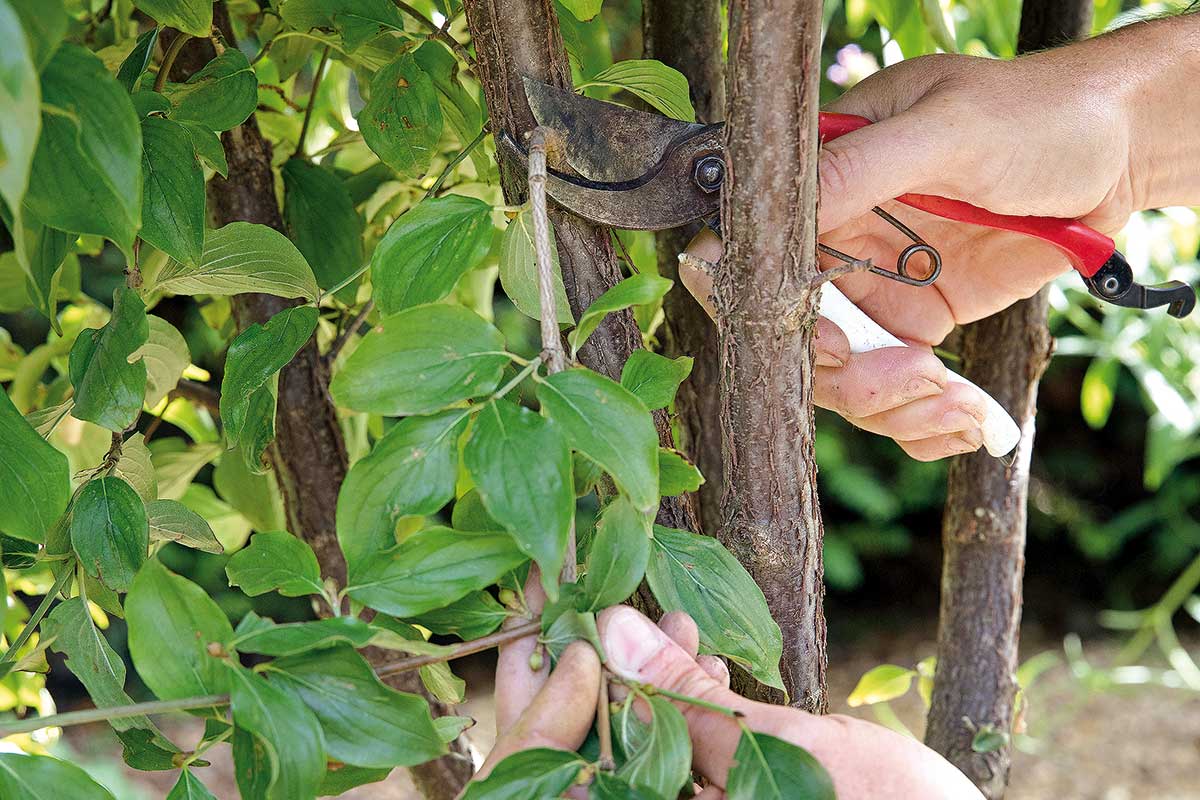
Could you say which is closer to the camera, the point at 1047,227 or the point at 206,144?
the point at 206,144

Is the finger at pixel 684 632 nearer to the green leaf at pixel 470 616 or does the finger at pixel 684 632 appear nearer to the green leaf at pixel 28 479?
the green leaf at pixel 470 616

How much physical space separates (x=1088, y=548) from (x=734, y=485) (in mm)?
1977

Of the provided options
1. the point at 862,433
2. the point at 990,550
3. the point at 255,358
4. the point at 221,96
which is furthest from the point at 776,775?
the point at 862,433

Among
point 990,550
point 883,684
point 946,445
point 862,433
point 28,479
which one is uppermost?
point 28,479

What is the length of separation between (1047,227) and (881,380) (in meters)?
0.16

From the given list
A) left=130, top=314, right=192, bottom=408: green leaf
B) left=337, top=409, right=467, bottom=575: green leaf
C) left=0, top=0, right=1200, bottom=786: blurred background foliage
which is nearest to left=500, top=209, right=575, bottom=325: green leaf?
left=0, top=0, right=1200, bottom=786: blurred background foliage

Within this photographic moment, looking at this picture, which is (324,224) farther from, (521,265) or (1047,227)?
(1047,227)

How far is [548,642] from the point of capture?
15.1 inches

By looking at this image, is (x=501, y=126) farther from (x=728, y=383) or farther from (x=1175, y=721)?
(x=1175, y=721)

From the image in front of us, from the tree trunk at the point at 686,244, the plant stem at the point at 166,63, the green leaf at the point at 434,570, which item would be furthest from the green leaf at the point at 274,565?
the tree trunk at the point at 686,244

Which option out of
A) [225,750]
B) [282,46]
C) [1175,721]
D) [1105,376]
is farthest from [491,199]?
[1175,721]

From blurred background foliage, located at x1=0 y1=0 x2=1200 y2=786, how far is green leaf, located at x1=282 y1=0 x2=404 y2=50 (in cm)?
5

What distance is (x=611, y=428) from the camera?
0.33 meters

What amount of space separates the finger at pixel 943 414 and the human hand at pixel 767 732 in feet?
0.88
